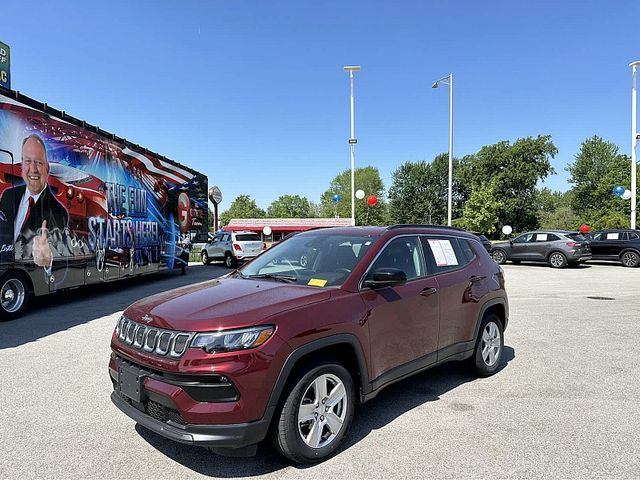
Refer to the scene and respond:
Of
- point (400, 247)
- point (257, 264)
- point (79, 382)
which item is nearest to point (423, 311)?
point (400, 247)

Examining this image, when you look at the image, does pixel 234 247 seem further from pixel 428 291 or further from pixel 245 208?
pixel 245 208

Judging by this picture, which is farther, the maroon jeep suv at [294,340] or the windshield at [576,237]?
the windshield at [576,237]

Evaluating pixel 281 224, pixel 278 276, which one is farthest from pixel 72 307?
pixel 281 224

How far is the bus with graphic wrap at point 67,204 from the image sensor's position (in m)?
7.90

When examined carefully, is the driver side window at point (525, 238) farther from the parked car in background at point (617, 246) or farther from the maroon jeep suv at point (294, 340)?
the maroon jeep suv at point (294, 340)

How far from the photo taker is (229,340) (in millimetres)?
2848

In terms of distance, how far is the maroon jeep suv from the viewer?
2801 millimetres

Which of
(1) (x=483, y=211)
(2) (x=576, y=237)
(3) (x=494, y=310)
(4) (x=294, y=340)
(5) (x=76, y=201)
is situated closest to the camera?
(4) (x=294, y=340)

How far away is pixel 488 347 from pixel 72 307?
8.60 meters

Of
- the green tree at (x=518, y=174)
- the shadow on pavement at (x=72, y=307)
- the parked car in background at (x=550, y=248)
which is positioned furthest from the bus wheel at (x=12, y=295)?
the green tree at (x=518, y=174)

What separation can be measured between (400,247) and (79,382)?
3.72m

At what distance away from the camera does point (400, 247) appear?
13.9 ft

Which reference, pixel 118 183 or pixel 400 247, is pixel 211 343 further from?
pixel 118 183

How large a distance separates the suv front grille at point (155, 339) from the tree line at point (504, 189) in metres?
54.0
